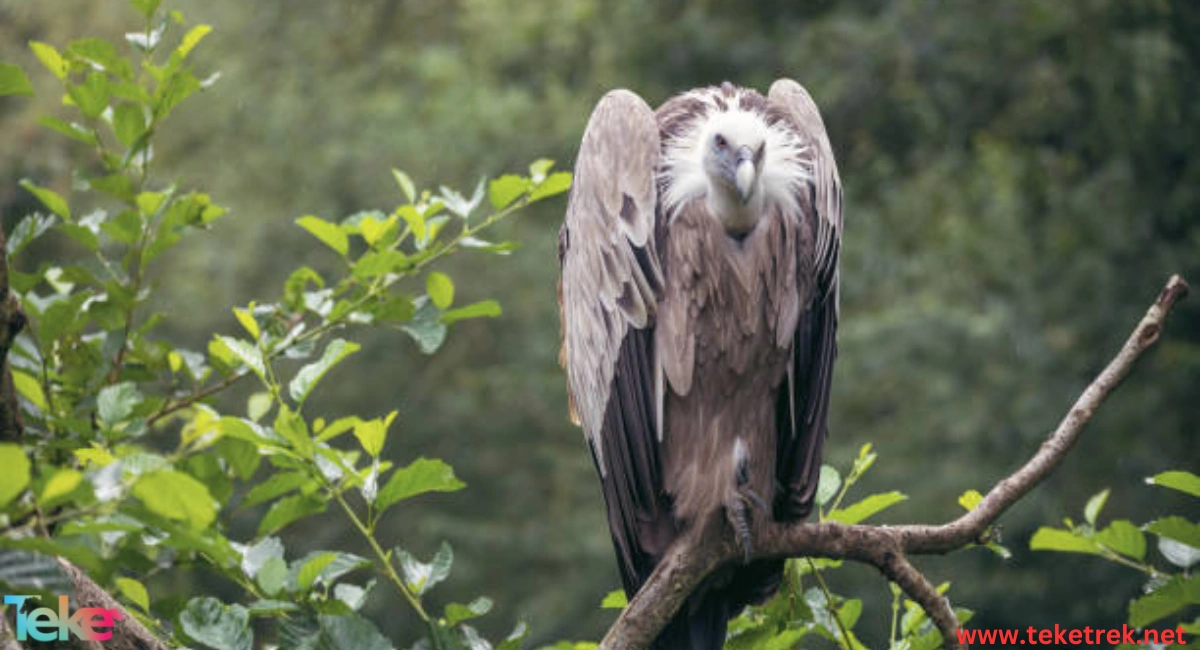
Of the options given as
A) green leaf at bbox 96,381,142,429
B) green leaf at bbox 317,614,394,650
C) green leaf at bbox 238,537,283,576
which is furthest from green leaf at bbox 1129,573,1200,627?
green leaf at bbox 96,381,142,429

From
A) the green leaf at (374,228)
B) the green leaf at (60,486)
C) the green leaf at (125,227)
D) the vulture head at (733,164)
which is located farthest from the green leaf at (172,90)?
the green leaf at (60,486)

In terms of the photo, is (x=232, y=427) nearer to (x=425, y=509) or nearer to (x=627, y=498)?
(x=627, y=498)

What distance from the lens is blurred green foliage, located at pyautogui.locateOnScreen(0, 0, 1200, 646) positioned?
1184cm

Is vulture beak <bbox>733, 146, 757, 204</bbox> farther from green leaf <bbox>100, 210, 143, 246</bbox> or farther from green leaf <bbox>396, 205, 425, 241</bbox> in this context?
green leaf <bbox>100, 210, 143, 246</bbox>

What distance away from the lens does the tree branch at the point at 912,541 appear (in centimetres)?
289

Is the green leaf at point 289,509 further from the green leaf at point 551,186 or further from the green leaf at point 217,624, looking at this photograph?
the green leaf at point 551,186

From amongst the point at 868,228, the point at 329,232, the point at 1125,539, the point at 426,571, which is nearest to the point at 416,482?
the point at 426,571

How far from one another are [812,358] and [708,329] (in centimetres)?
30

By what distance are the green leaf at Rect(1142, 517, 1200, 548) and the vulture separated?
1.00 metres

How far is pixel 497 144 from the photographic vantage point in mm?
14945


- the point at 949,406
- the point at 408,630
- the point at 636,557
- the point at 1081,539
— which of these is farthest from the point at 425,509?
the point at 1081,539

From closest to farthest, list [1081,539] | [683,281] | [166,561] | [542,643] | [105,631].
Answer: [105,631] < [1081,539] < [166,561] < [683,281] < [542,643]

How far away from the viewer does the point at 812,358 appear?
365cm

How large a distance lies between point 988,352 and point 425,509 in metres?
5.71
